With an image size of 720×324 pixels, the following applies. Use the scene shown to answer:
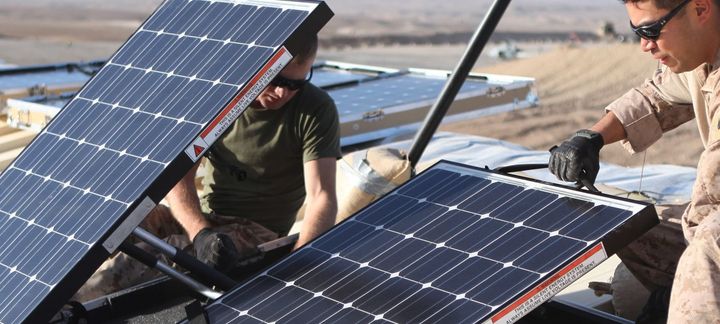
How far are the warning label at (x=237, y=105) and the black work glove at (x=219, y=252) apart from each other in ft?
1.95

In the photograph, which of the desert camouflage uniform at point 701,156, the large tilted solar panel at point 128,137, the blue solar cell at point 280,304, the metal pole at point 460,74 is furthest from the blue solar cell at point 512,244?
the metal pole at point 460,74

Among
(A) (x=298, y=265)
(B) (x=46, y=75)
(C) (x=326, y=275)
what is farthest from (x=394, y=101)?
(C) (x=326, y=275)

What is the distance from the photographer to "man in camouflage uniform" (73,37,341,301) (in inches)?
199

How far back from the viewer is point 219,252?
14.7 ft

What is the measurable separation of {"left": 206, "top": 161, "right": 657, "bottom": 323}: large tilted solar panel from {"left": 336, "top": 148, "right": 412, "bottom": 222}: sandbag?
1.87m

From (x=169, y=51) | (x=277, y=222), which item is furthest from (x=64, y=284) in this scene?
(x=277, y=222)

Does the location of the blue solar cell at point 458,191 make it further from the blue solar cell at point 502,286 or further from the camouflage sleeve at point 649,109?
the camouflage sleeve at point 649,109

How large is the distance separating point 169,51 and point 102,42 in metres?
20.3

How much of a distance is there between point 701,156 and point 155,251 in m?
2.30

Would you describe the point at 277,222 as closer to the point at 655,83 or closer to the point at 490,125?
the point at 655,83

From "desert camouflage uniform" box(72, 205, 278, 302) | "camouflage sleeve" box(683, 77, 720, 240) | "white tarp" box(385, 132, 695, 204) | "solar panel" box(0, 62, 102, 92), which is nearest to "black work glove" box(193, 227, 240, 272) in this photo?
"desert camouflage uniform" box(72, 205, 278, 302)

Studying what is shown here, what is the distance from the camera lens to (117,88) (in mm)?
4508

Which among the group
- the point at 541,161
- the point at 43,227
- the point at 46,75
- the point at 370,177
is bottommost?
the point at 541,161

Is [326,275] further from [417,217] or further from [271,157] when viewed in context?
[271,157]
